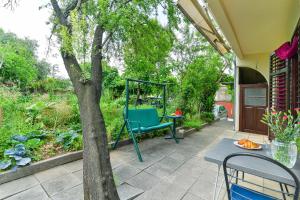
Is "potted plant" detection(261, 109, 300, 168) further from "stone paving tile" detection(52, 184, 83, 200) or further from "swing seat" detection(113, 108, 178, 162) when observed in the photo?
"swing seat" detection(113, 108, 178, 162)

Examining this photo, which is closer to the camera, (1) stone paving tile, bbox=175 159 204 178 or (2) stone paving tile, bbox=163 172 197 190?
(2) stone paving tile, bbox=163 172 197 190

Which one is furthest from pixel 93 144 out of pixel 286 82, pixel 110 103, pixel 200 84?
pixel 200 84

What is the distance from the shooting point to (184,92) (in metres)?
6.07

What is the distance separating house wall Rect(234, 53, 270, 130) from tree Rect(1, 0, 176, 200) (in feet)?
13.7

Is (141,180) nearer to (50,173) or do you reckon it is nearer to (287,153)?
(50,173)

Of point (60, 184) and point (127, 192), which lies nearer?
point (127, 192)

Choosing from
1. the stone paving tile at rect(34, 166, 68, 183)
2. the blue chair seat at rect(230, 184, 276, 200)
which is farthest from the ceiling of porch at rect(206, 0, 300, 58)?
the stone paving tile at rect(34, 166, 68, 183)

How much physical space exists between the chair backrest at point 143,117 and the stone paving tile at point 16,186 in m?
1.79

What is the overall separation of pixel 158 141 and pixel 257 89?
3.84 m

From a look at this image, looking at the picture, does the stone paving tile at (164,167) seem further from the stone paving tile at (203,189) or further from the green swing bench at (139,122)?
the stone paving tile at (203,189)

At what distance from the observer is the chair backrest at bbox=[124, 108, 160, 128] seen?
137 inches

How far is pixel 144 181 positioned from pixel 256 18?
3355mm

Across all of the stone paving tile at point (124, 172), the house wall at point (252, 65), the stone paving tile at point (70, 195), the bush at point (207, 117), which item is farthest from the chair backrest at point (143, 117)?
the bush at point (207, 117)

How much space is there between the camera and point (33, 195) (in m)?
1.90
